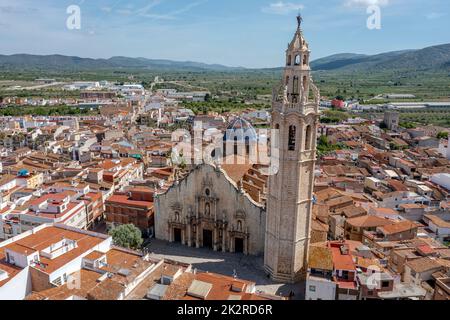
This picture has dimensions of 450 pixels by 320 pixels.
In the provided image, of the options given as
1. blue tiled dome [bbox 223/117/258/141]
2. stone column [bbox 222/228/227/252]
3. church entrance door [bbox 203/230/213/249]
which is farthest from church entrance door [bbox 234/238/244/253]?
blue tiled dome [bbox 223/117/258/141]

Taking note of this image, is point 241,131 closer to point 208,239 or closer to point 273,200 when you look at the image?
point 208,239

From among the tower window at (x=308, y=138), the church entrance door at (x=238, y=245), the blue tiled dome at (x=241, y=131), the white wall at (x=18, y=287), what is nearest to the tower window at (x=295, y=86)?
the tower window at (x=308, y=138)

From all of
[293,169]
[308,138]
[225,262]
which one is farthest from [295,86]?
[225,262]

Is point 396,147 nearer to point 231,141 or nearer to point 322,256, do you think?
point 231,141

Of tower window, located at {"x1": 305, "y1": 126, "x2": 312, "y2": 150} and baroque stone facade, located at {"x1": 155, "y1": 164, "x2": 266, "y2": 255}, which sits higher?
tower window, located at {"x1": 305, "y1": 126, "x2": 312, "y2": 150}

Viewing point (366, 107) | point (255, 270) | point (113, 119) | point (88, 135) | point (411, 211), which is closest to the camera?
point (255, 270)

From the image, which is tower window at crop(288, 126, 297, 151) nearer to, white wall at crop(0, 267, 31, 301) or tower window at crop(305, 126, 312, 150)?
tower window at crop(305, 126, 312, 150)

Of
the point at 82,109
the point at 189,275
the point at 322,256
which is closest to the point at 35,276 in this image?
the point at 189,275
